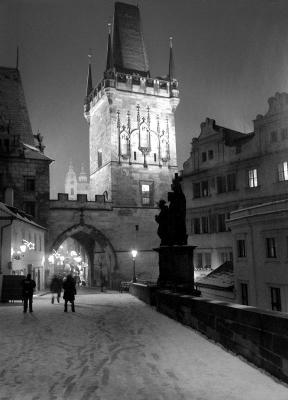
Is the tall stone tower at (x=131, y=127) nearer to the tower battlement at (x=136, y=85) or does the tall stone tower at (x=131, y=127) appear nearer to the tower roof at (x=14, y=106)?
the tower battlement at (x=136, y=85)

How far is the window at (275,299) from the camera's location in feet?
62.8

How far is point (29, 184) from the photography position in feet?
123

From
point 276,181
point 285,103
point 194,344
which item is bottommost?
point 194,344

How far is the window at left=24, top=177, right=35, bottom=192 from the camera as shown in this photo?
37.3 meters

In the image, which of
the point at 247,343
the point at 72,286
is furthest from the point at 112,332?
the point at 72,286

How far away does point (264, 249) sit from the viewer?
67.8 ft

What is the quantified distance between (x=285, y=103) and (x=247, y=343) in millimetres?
21971

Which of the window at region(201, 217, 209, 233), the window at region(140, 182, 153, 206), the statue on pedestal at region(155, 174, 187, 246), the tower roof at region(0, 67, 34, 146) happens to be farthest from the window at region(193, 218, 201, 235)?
the tower roof at region(0, 67, 34, 146)

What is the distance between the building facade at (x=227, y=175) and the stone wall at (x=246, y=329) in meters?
18.2

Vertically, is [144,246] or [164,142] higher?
[164,142]

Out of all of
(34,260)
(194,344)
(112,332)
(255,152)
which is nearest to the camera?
(194,344)

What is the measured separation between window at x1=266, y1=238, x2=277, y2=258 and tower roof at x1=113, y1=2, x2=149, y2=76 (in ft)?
98.6

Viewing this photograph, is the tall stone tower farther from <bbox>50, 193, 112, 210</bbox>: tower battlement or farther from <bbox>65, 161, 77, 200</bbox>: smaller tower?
<bbox>65, 161, 77, 200</bbox>: smaller tower

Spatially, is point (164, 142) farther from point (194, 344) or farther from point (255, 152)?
point (194, 344)
